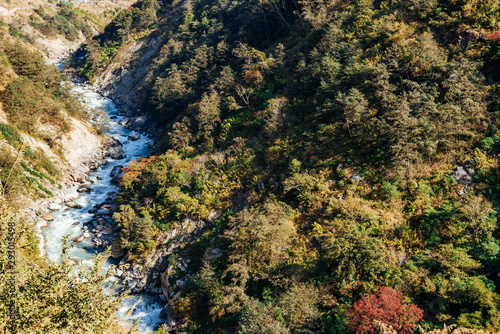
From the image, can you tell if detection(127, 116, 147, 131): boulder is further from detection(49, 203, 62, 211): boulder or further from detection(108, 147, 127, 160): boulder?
detection(49, 203, 62, 211): boulder

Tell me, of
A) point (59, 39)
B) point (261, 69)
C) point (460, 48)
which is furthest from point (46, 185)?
point (59, 39)

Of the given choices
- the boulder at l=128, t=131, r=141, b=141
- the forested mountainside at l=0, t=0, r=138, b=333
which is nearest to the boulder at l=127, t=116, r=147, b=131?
the boulder at l=128, t=131, r=141, b=141

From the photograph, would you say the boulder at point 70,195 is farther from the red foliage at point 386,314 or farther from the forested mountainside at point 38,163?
the red foliage at point 386,314

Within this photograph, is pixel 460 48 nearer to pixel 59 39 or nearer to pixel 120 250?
pixel 120 250

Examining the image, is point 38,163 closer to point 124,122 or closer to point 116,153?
point 116,153

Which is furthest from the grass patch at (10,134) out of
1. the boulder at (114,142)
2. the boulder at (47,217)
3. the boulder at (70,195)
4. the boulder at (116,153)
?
the boulder at (114,142)

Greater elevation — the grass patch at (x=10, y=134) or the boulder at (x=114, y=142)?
the grass patch at (x=10, y=134)

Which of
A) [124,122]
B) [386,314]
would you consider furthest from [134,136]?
[386,314]
